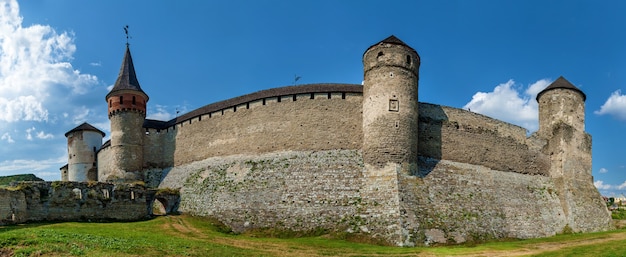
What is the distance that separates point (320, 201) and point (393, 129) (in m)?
6.57

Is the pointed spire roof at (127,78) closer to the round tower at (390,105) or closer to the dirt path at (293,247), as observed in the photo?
the dirt path at (293,247)

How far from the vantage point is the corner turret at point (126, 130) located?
39.4 meters

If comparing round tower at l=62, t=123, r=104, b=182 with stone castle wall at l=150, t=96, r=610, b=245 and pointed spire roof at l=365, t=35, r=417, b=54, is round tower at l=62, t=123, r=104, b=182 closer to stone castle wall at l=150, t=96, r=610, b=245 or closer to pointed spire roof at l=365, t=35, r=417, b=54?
stone castle wall at l=150, t=96, r=610, b=245

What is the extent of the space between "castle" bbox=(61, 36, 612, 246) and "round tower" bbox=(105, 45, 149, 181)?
3.7 inches

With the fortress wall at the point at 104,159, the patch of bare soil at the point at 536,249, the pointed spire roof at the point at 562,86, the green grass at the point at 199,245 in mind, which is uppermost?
the pointed spire roof at the point at 562,86


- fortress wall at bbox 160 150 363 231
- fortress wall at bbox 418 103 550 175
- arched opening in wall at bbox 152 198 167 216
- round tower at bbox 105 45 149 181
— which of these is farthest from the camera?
round tower at bbox 105 45 149 181

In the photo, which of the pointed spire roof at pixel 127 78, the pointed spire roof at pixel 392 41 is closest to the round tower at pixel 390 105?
the pointed spire roof at pixel 392 41

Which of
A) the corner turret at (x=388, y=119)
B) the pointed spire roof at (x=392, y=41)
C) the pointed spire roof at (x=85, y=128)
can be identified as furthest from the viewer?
the pointed spire roof at (x=85, y=128)

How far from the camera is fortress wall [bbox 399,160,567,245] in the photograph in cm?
2741

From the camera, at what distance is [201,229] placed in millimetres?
29344

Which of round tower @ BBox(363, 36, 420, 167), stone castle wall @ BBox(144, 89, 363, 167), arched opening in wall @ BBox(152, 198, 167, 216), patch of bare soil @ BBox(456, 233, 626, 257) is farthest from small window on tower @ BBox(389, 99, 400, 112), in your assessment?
arched opening in wall @ BBox(152, 198, 167, 216)

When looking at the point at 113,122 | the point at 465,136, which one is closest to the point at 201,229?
the point at 113,122

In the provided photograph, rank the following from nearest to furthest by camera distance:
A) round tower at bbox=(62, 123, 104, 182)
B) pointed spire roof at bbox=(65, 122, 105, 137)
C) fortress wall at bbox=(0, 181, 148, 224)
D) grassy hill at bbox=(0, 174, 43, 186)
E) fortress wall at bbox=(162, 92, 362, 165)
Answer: fortress wall at bbox=(0, 181, 148, 224)
fortress wall at bbox=(162, 92, 362, 165)
round tower at bbox=(62, 123, 104, 182)
pointed spire roof at bbox=(65, 122, 105, 137)
grassy hill at bbox=(0, 174, 43, 186)

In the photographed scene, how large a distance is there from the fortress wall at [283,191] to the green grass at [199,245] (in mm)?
1334
